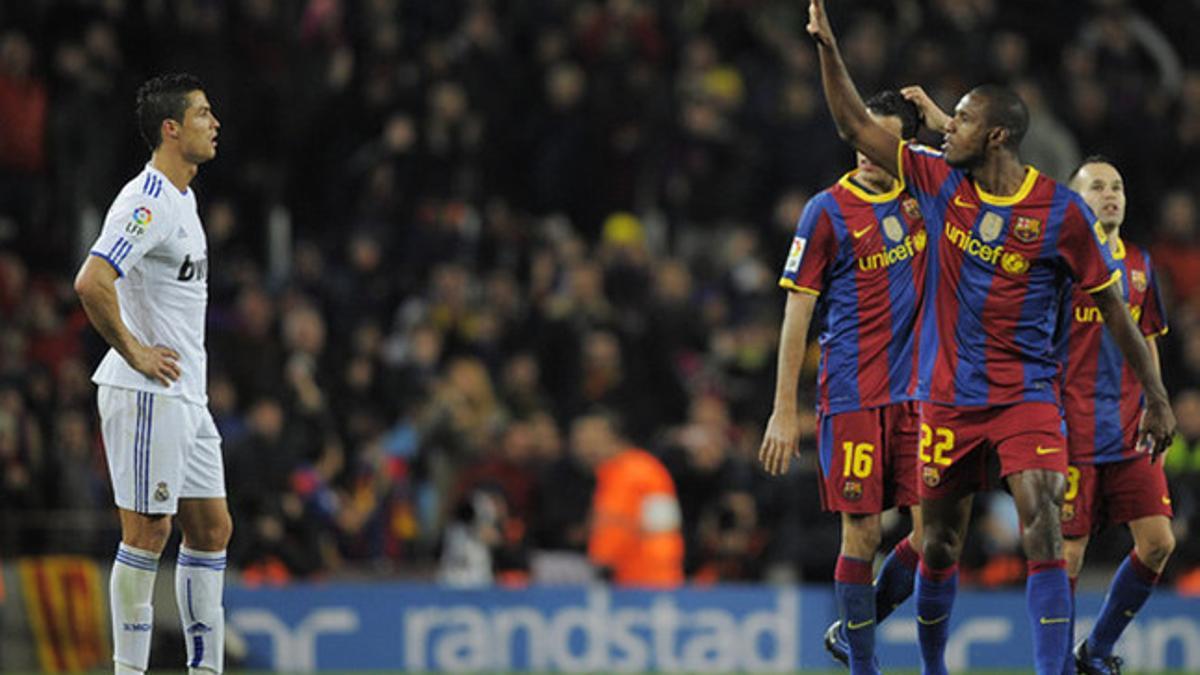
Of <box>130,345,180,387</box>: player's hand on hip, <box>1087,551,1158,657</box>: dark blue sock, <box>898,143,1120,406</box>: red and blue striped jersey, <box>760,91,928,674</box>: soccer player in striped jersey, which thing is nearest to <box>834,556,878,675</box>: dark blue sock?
<box>760,91,928,674</box>: soccer player in striped jersey

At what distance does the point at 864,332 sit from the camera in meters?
10.1

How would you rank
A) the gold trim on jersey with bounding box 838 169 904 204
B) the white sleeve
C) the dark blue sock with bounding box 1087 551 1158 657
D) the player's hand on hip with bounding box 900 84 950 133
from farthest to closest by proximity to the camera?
the dark blue sock with bounding box 1087 551 1158 657
the gold trim on jersey with bounding box 838 169 904 204
the player's hand on hip with bounding box 900 84 950 133
the white sleeve

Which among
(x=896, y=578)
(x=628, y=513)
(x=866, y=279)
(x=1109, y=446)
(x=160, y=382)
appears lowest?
(x=896, y=578)

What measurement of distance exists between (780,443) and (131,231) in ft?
9.65

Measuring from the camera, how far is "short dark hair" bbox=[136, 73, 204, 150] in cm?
952

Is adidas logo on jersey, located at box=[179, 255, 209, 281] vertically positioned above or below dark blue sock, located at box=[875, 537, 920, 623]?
above

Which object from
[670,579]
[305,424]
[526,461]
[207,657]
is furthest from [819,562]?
[207,657]

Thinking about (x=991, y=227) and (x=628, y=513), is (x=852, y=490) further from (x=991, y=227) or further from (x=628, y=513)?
(x=628, y=513)

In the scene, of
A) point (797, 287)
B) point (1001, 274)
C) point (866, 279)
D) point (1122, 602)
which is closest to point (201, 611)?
point (797, 287)

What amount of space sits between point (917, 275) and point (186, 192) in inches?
132

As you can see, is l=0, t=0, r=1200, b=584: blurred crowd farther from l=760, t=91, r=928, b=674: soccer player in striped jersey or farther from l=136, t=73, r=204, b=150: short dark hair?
l=136, t=73, r=204, b=150: short dark hair

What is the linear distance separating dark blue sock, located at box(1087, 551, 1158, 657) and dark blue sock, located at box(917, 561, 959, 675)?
46.0 inches

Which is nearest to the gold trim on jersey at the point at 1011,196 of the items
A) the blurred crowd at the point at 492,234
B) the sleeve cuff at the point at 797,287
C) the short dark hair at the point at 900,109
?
the short dark hair at the point at 900,109

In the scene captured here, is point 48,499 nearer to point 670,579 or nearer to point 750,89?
point 670,579
